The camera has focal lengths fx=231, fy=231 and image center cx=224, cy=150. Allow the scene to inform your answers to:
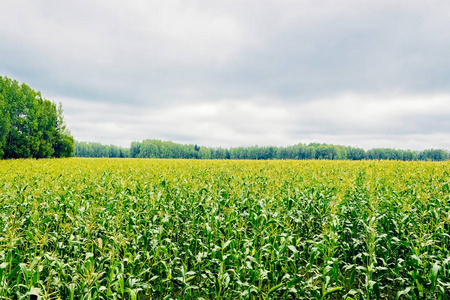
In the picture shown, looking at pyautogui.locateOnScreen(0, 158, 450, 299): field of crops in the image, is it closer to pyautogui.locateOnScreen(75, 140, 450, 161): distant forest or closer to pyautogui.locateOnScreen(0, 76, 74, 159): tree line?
pyautogui.locateOnScreen(0, 76, 74, 159): tree line

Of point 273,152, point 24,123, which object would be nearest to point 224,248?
point 24,123

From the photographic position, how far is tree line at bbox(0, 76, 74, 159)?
4169 centimetres

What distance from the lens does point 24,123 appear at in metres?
44.7

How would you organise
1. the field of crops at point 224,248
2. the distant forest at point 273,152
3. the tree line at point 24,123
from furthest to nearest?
the distant forest at point 273,152 → the tree line at point 24,123 → the field of crops at point 224,248

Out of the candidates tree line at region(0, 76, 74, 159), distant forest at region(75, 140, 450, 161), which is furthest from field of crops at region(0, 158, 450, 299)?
distant forest at region(75, 140, 450, 161)

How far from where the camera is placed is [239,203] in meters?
8.38

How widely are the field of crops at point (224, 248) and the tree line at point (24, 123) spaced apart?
148ft

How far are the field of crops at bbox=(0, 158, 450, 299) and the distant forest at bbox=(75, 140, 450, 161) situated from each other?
102232mm

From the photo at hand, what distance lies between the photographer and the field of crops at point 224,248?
12.9 ft

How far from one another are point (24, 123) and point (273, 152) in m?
113

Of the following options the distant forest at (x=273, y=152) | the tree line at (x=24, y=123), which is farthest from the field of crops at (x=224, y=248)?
the distant forest at (x=273, y=152)

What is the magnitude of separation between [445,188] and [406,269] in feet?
24.9

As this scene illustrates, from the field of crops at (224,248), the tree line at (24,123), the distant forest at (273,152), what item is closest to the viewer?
the field of crops at (224,248)

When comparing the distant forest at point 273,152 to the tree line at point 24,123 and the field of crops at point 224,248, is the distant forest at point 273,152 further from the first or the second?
the field of crops at point 224,248
